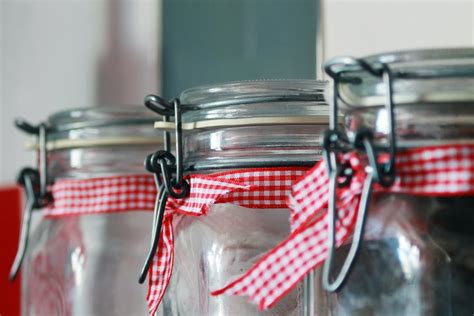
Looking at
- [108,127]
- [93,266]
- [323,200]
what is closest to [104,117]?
[108,127]

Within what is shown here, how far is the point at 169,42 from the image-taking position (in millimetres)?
826

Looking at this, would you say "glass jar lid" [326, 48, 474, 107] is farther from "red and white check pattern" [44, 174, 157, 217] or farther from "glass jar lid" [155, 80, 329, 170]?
"red and white check pattern" [44, 174, 157, 217]

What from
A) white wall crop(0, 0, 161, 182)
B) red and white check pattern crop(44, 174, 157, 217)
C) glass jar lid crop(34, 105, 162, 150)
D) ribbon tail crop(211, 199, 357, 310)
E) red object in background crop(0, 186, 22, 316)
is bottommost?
red object in background crop(0, 186, 22, 316)

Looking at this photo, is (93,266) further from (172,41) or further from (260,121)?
(172,41)

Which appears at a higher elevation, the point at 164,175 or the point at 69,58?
the point at 69,58

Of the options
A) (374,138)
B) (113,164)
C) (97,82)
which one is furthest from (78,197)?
(97,82)

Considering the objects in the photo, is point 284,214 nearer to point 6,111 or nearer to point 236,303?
point 236,303

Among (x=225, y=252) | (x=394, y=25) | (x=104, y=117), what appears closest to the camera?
(x=225, y=252)

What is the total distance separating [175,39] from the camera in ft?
2.69

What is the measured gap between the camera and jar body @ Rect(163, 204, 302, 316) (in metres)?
0.42

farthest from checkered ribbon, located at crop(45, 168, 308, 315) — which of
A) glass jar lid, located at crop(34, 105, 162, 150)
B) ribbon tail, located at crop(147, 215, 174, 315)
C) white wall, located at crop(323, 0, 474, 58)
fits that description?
white wall, located at crop(323, 0, 474, 58)

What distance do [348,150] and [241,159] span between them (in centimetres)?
9

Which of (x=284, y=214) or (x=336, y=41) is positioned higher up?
(x=336, y=41)

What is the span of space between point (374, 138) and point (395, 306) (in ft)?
0.26
